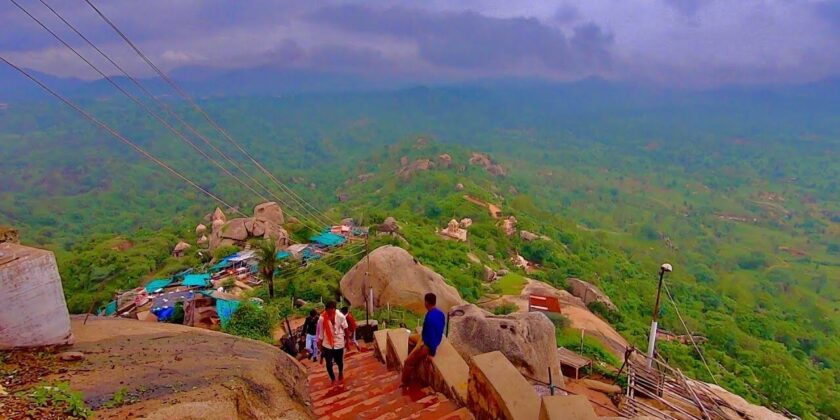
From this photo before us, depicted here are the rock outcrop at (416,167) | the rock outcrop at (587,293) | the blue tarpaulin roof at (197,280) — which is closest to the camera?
the blue tarpaulin roof at (197,280)

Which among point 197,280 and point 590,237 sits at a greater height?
point 197,280

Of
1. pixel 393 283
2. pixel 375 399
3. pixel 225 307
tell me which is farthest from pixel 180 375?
pixel 393 283

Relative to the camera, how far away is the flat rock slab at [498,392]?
659cm

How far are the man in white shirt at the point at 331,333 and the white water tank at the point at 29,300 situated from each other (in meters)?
4.47

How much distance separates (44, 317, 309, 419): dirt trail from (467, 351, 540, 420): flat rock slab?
108 inches

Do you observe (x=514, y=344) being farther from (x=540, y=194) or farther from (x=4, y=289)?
(x=540, y=194)

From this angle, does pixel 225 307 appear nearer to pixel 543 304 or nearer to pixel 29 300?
pixel 29 300

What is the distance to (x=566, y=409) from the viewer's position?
598 cm

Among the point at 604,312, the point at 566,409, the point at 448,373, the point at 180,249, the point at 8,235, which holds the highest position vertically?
the point at 8,235

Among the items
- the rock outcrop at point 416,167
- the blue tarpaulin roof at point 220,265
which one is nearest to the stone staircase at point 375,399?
the blue tarpaulin roof at point 220,265

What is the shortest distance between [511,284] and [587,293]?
7335mm

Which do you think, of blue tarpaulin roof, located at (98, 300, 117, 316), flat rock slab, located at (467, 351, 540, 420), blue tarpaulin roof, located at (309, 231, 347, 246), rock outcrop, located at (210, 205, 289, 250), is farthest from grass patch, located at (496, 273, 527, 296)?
flat rock slab, located at (467, 351, 540, 420)

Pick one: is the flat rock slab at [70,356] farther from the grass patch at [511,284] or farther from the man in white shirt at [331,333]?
the grass patch at [511,284]

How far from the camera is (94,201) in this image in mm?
140375
